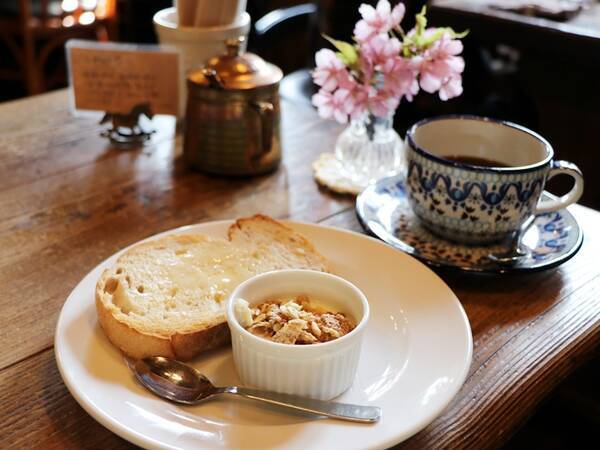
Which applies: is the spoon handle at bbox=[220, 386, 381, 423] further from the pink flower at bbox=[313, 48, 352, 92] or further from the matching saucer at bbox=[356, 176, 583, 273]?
the pink flower at bbox=[313, 48, 352, 92]

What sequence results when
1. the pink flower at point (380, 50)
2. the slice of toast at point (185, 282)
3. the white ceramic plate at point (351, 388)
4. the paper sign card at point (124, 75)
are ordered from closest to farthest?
the white ceramic plate at point (351, 388)
the slice of toast at point (185, 282)
the pink flower at point (380, 50)
the paper sign card at point (124, 75)

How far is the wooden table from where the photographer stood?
0.66 meters

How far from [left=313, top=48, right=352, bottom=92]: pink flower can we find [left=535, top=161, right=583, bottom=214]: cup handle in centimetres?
34

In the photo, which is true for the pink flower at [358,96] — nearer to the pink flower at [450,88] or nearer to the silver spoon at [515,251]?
the pink flower at [450,88]

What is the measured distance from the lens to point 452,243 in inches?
37.1

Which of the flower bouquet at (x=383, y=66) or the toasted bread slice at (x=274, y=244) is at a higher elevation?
the flower bouquet at (x=383, y=66)

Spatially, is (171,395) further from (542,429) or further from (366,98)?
(542,429)

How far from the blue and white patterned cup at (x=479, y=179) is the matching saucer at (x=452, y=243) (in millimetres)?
23

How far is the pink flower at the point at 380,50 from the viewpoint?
38.9 inches

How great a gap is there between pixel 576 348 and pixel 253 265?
408mm

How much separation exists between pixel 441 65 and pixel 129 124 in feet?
2.00

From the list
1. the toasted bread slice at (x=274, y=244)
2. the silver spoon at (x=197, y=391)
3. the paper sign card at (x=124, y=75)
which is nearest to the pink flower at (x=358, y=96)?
the toasted bread slice at (x=274, y=244)

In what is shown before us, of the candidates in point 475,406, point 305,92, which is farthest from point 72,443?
point 305,92

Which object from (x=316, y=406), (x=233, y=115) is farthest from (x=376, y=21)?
(x=316, y=406)
